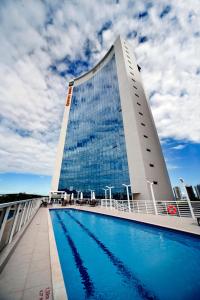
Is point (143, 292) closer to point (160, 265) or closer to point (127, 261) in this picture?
point (160, 265)

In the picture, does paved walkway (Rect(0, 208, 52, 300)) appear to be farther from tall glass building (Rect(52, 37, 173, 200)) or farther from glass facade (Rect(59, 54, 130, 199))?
glass facade (Rect(59, 54, 130, 199))

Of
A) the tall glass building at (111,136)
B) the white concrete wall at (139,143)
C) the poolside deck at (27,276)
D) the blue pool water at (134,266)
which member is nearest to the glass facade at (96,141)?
the tall glass building at (111,136)

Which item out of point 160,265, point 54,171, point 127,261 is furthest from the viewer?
point 54,171

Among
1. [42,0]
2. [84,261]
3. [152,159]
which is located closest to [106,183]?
[152,159]

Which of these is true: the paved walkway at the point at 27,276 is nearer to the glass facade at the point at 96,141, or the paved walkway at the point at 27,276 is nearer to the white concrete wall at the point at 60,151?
the glass facade at the point at 96,141

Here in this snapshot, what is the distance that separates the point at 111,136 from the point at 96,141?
664 cm

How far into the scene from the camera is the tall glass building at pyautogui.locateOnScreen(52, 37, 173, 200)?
22.5 m

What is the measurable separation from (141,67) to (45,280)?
175ft

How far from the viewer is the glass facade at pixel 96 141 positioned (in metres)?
28.6

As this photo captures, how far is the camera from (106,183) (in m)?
30.5

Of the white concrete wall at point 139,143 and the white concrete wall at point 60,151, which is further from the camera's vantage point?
the white concrete wall at point 60,151

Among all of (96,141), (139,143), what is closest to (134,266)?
(139,143)

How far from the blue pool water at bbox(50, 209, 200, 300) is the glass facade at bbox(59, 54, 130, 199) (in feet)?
64.8

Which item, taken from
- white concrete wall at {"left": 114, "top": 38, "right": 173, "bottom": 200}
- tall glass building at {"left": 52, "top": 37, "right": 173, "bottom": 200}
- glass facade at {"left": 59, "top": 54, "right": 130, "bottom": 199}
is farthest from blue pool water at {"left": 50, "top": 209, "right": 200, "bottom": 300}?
glass facade at {"left": 59, "top": 54, "right": 130, "bottom": 199}
